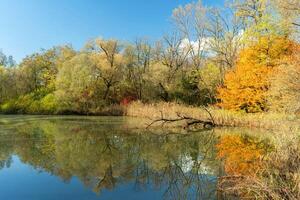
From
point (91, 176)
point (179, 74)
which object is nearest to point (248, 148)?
point (91, 176)

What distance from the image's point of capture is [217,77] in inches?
1486

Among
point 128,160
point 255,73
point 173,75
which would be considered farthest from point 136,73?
point 128,160

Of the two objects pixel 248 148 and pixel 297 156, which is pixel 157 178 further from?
pixel 248 148

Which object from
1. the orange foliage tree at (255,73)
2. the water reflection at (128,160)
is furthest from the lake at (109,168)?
the orange foliage tree at (255,73)

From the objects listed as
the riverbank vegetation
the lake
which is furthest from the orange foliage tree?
the lake

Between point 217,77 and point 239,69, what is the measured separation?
38.3 ft

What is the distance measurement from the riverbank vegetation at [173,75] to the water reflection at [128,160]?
13.4 feet

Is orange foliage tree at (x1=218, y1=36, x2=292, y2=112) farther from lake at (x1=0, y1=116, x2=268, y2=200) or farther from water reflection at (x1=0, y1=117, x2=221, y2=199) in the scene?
lake at (x1=0, y1=116, x2=268, y2=200)

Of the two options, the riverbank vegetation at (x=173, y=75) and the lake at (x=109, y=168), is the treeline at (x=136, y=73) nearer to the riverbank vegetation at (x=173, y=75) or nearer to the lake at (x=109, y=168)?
the riverbank vegetation at (x=173, y=75)

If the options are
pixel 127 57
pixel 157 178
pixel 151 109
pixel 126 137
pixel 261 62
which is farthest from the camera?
pixel 127 57

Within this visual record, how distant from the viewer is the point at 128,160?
40.8ft

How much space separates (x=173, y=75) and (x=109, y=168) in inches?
1260

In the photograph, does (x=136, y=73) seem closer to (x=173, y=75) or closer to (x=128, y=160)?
(x=173, y=75)

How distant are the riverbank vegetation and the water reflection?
4075 millimetres
